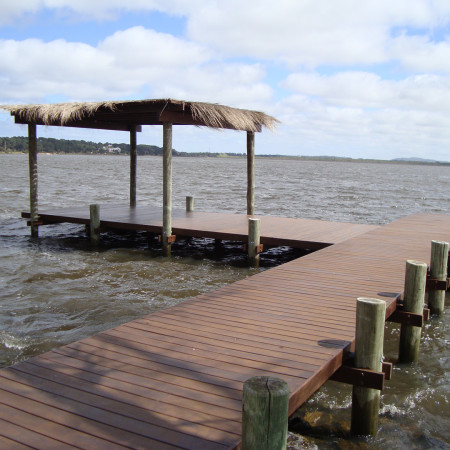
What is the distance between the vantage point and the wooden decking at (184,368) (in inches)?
117

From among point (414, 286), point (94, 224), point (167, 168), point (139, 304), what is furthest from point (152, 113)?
point (414, 286)

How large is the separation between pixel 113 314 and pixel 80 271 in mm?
2927

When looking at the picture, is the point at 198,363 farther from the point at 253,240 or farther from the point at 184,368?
the point at 253,240

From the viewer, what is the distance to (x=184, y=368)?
383cm

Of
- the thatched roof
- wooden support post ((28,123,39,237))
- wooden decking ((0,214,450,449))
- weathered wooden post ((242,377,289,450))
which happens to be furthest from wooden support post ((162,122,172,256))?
weathered wooden post ((242,377,289,450))

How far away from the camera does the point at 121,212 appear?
14.0 meters

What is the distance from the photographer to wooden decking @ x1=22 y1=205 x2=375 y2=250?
1034 cm

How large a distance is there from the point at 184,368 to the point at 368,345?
5.19ft

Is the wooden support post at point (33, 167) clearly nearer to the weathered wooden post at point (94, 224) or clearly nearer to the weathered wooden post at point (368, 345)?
the weathered wooden post at point (94, 224)

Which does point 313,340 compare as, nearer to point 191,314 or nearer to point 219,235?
point 191,314

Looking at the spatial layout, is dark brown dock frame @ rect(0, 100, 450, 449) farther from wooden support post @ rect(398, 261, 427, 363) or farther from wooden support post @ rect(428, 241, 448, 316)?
wooden support post @ rect(428, 241, 448, 316)

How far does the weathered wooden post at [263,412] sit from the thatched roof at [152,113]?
7908 mm

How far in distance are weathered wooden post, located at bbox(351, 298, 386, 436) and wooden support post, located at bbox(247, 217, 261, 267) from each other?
5.87 metres

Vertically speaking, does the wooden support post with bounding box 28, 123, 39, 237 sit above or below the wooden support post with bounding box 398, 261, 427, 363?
above
